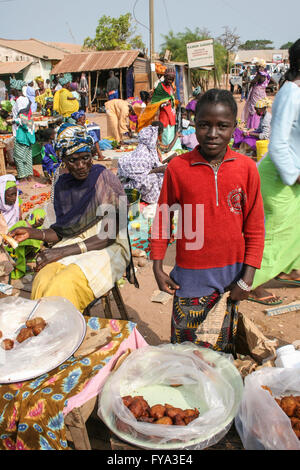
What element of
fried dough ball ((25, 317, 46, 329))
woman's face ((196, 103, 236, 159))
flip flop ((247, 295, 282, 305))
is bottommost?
flip flop ((247, 295, 282, 305))

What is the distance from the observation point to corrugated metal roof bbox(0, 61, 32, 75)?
24734 mm

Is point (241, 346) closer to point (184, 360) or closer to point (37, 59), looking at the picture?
point (184, 360)

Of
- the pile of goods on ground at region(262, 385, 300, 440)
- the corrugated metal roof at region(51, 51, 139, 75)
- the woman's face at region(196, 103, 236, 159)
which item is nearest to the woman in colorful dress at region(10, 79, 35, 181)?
the woman's face at region(196, 103, 236, 159)

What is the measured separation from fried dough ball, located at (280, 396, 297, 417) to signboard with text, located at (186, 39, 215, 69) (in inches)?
556

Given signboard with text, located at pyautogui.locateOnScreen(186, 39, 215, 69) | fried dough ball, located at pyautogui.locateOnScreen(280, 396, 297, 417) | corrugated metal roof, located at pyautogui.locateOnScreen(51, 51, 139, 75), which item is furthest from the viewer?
corrugated metal roof, located at pyautogui.locateOnScreen(51, 51, 139, 75)

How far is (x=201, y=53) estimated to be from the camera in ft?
44.5

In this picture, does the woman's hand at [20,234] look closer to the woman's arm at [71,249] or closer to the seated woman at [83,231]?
the seated woman at [83,231]

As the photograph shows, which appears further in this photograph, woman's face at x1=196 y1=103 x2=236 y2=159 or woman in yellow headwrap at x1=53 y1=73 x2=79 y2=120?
woman in yellow headwrap at x1=53 y1=73 x2=79 y2=120

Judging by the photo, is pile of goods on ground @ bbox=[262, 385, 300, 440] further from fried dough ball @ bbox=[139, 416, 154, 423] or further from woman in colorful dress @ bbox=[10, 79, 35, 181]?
woman in colorful dress @ bbox=[10, 79, 35, 181]

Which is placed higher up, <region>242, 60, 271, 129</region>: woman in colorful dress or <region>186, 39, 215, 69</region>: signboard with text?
<region>186, 39, 215, 69</region>: signboard with text

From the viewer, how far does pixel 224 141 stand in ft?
5.38

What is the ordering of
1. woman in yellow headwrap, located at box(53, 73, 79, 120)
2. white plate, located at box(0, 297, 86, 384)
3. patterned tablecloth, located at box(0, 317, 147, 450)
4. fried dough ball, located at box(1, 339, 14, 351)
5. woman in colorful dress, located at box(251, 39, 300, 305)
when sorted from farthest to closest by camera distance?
woman in yellow headwrap, located at box(53, 73, 79, 120) → woman in colorful dress, located at box(251, 39, 300, 305) → fried dough ball, located at box(1, 339, 14, 351) → white plate, located at box(0, 297, 86, 384) → patterned tablecloth, located at box(0, 317, 147, 450)

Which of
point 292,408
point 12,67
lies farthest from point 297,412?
point 12,67

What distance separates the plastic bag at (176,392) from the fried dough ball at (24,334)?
0.53m
